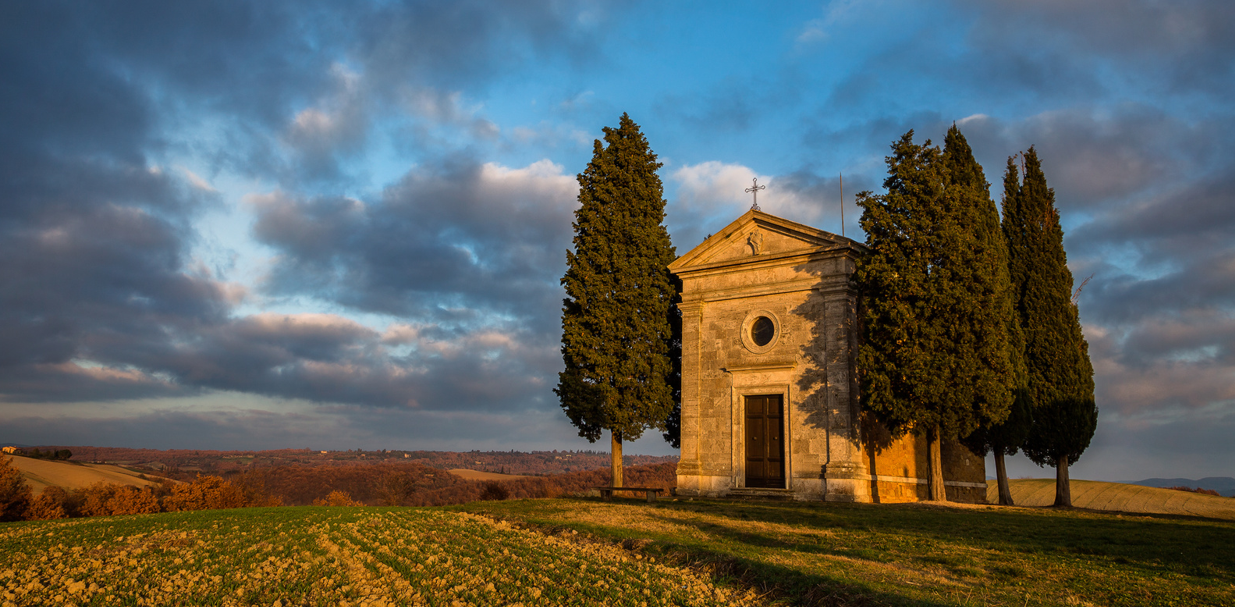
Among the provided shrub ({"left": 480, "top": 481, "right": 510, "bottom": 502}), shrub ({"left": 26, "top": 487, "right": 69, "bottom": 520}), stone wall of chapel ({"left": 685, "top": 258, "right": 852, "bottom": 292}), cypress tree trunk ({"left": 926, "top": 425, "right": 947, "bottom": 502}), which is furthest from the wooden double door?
shrub ({"left": 26, "top": 487, "right": 69, "bottom": 520})

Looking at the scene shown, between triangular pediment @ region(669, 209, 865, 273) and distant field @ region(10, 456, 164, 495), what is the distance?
31745 mm

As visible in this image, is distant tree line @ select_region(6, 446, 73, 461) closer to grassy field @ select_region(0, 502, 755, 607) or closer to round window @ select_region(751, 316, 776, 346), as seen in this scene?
grassy field @ select_region(0, 502, 755, 607)

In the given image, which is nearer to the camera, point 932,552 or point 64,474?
point 932,552

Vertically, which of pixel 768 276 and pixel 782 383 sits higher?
pixel 768 276

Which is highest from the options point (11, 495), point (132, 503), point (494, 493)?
point (11, 495)

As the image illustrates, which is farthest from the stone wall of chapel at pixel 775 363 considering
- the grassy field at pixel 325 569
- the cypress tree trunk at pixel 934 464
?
the grassy field at pixel 325 569

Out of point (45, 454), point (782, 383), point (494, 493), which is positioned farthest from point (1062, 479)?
point (45, 454)

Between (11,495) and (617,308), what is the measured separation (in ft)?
66.0

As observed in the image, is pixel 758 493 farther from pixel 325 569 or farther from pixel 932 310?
pixel 325 569

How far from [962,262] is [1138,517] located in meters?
7.43

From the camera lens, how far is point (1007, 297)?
20.1 m

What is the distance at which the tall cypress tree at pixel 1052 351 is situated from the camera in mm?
22359

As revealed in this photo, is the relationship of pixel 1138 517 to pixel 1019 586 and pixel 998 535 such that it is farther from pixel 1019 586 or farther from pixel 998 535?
pixel 1019 586

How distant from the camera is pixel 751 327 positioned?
2291 centimetres
